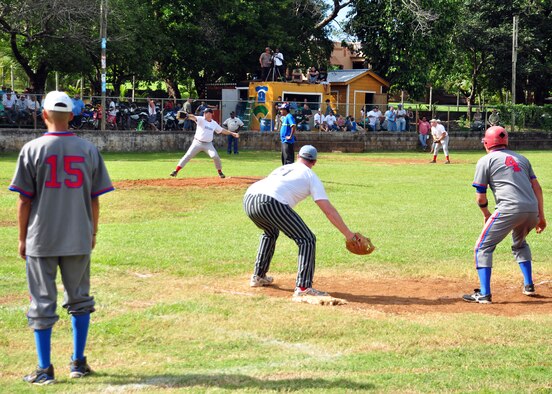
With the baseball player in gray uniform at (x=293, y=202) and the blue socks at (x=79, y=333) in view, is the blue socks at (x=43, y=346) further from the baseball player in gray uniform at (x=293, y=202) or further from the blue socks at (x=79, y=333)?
the baseball player in gray uniform at (x=293, y=202)

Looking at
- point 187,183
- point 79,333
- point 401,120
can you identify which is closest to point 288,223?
point 79,333

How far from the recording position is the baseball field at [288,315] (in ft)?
19.2

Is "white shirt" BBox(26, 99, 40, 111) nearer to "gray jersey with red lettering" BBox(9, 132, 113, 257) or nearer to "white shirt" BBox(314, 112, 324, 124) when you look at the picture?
"white shirt" BBox(314, 112, 324, 124)

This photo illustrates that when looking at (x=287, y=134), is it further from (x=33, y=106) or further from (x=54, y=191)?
(x=54, y=191)

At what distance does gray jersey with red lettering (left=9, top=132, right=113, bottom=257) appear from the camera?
5.60m

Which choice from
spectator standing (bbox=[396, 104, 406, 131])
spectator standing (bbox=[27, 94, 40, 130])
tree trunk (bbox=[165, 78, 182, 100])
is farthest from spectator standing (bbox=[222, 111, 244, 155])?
tree trunk (bbox=[165, 78, 182, 100])

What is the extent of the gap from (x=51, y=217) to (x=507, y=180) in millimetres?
4996

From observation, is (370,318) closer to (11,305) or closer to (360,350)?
(360,350)

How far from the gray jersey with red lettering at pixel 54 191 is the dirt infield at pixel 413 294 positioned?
3.28m

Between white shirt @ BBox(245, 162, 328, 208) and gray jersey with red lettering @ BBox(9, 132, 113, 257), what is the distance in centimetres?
285

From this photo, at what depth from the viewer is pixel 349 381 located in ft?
18.8

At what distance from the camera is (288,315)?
7.69 metres

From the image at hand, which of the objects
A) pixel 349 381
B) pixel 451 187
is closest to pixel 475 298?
pixel 349 381

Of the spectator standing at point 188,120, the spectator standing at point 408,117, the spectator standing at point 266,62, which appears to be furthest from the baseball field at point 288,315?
the spectator standing at point 408,117
